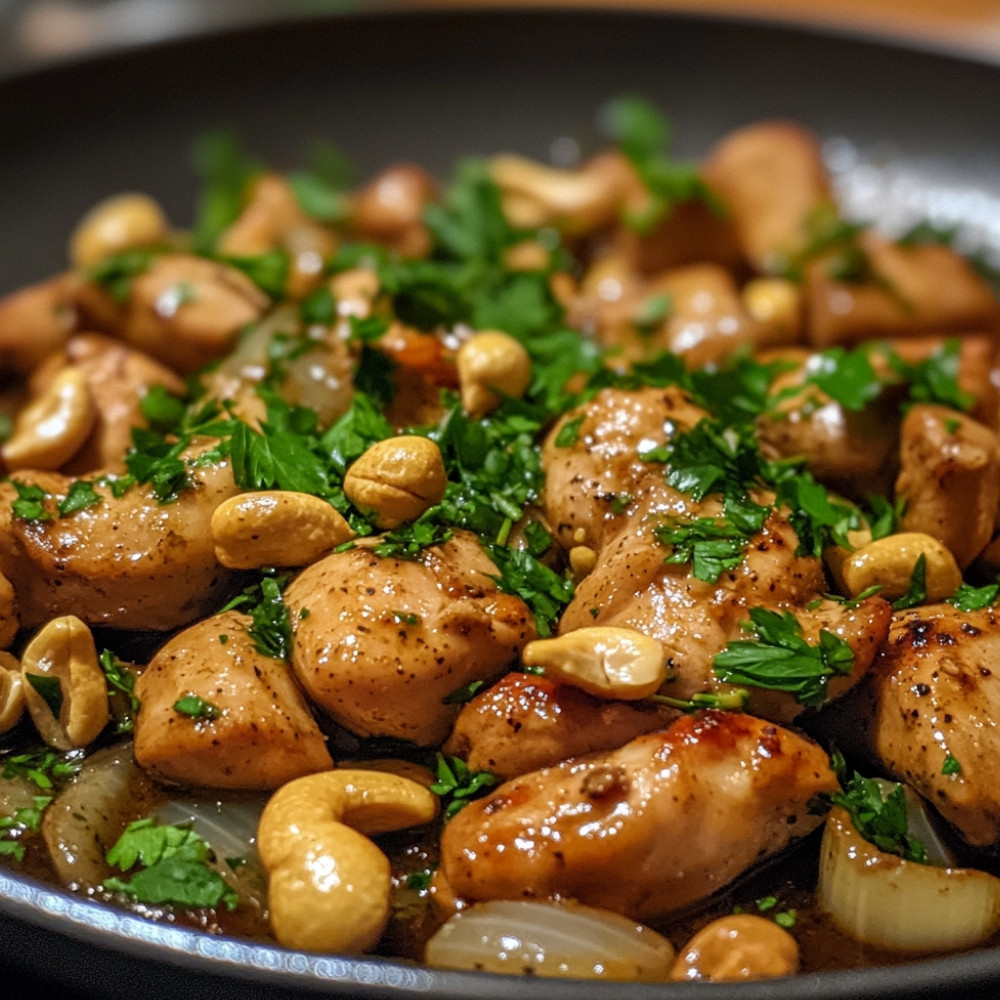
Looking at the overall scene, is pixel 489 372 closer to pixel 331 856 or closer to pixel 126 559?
pixel 126 559

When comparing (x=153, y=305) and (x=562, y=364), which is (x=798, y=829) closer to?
(x=562, y=364)

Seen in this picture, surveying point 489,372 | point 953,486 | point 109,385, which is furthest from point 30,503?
point 953,486

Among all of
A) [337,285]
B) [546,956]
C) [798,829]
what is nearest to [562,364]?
[337,285]

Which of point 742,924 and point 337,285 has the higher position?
point 337,285

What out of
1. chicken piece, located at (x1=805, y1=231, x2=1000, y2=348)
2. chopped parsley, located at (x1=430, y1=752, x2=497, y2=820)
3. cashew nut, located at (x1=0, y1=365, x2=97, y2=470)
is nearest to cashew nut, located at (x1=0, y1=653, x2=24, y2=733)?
cashew nut, located at (x1=0, y1=365, x2=97, y2=470)

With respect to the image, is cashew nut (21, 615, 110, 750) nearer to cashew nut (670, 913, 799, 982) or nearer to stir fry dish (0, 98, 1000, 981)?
stir fry dish (0, 98, 1000, 981)

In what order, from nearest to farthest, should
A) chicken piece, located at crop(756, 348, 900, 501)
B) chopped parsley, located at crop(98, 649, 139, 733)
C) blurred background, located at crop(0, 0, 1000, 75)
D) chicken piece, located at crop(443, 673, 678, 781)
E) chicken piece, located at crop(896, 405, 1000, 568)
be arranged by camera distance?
chicken piece, located at crop(443, 673, 678, 781) < chopped parsley, located at crop(98, 649, 139, 733) < chicken piece, located at crop(896, 405, 1000, 568) < chicken piece, located at crop(756, 348, 900, 501) < blurred background, located at crop(0, 0, 1000, 75)

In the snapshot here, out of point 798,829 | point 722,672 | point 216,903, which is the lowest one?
point 216,903
